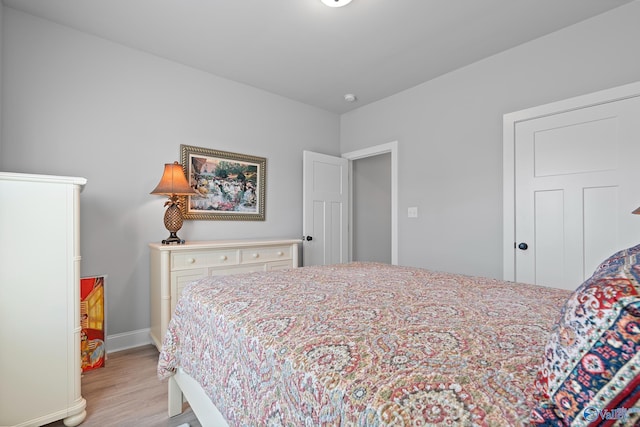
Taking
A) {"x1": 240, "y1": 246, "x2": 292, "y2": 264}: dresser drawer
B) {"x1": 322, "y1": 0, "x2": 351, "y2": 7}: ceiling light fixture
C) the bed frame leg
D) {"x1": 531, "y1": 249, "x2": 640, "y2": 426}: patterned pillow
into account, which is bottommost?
the bed frame leg

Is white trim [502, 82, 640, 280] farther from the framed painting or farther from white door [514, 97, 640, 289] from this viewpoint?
the framed painting

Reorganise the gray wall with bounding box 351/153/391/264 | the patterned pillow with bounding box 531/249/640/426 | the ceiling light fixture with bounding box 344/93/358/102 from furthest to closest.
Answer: the gray wall with bounding box 351/153/391/264 < the ceiling light fixture with bounding box 344/93/358/102 < the patterned pillow with bounding box 531/249/640/426

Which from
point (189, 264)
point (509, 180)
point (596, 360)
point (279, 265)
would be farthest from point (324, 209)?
point (596, 360)

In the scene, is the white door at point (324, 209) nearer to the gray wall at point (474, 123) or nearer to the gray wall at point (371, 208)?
the gray wall at point (371, 208)

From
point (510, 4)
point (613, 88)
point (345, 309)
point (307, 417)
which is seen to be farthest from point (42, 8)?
point (613, 88)

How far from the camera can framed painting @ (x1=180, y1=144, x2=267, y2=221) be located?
297 centimetres

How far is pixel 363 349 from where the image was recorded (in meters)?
0.77

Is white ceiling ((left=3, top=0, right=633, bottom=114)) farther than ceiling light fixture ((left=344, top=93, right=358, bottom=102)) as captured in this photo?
No

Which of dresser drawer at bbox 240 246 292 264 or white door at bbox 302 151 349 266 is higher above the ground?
white door at bbox 302 151 349 266

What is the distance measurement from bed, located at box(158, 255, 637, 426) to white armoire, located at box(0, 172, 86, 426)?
587mm

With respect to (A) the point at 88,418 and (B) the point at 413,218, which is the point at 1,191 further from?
(B) the point at 413,218

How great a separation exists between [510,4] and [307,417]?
108 inches

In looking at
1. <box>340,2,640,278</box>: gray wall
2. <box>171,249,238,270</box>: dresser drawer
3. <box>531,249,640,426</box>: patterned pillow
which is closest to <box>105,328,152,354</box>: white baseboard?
<box>171,249,238,270</box>: dresser drawer

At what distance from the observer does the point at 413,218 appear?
339cm
